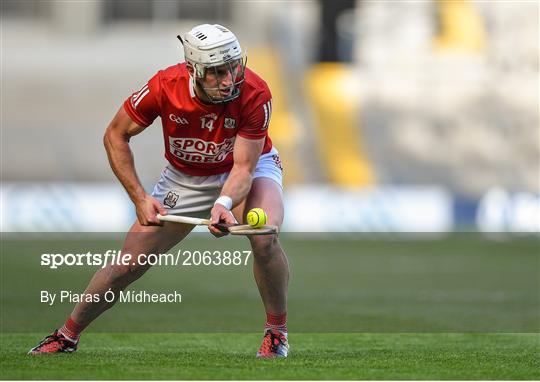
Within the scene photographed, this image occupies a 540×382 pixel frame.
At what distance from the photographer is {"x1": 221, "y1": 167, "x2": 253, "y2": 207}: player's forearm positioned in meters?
6.89

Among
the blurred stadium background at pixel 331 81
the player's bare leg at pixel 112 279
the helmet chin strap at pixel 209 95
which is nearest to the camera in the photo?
the helmet chin strap at pixel 209 95

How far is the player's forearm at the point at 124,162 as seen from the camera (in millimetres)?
7039

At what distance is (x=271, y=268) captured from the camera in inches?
279

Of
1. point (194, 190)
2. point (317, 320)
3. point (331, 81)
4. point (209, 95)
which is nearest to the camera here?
point (209, 95)

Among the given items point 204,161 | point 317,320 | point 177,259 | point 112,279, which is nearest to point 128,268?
point 112,279

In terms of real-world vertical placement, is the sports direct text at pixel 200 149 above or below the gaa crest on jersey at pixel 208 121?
below

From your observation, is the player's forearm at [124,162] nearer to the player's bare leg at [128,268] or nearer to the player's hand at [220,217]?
the player's bare leg at [128,268]

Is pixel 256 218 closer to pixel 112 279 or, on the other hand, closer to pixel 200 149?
pixel 200 149

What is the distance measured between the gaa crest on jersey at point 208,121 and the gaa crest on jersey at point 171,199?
1.77ft

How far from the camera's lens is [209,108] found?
22.8 feet

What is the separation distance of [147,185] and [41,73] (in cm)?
626

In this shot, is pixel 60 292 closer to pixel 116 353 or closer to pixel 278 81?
pixel 116 353

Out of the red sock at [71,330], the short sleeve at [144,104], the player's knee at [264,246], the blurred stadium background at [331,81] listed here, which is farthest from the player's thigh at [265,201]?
the blurred stadium background at [331,81]

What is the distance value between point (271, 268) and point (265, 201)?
390 millimetres
